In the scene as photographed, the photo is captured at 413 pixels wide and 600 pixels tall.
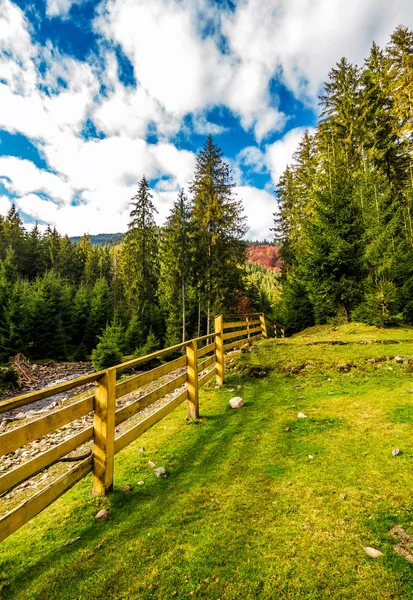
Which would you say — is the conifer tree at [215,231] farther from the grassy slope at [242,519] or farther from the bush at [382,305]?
the grassy slope at [242,519]

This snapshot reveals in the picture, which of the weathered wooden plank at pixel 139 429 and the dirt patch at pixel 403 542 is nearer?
the dirt patch at pixel 403 542

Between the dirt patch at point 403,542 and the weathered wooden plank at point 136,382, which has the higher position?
the weathered wooden plank at point 136,382

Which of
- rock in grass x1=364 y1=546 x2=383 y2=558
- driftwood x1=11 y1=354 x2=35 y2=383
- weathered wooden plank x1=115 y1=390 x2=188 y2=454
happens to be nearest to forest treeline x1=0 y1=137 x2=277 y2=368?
driftwood x1=11 y1=354 x2=35 y2=383

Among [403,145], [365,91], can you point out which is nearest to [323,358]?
[403,145]

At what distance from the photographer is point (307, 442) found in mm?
4531

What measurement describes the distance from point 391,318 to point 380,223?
5.49 m

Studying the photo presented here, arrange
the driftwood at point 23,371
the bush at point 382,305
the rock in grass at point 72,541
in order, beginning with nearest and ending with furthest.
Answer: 1. the rock in grass at point 72,541
2. the bush at point 382,305
3. the driftwood at point 23,371

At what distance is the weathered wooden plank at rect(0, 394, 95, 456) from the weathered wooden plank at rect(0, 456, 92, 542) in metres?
0.52

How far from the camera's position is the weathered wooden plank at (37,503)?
2238 mm

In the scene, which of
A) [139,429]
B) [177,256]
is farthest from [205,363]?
[177,256]

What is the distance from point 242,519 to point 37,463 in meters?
Result: 2.11

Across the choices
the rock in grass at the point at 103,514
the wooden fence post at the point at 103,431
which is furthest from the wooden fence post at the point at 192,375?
the rock in grass at the point at 103,514

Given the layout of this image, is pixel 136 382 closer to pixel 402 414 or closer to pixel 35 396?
pixel 35 396

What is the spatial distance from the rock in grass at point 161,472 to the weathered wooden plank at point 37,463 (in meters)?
1.18
